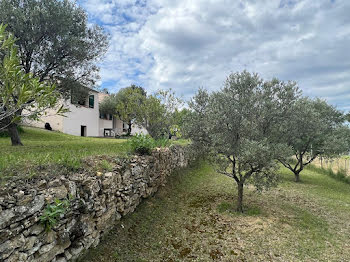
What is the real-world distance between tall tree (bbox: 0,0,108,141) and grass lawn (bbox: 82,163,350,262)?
669 cm

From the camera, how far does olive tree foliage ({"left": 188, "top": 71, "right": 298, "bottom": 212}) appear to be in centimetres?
694

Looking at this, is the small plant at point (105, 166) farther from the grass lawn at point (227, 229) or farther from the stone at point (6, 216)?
A: the stone at point (6, 216)

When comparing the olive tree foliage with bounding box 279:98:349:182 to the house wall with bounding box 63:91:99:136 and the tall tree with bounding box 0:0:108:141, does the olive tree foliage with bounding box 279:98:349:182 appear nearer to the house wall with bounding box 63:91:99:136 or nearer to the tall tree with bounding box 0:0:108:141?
the tall tree with bounding box 0:0:108:141

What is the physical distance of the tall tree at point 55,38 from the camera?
8852mm

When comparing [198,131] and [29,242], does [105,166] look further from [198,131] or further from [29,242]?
[198,131]

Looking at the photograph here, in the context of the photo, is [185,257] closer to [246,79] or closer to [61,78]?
[246,79]

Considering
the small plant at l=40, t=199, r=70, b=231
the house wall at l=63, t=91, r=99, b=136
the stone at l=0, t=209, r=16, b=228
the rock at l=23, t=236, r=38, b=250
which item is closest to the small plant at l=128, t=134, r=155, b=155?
the small plant at l=40, t=199, r=70, b=231

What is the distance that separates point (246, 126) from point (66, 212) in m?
6.03

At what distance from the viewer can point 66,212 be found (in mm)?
3918

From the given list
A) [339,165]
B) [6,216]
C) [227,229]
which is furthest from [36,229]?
[339,165]

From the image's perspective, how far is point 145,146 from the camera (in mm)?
8328

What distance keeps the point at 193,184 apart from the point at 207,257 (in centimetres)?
602

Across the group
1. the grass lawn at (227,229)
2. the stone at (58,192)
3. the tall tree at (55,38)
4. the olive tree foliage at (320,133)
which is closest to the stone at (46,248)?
the stone at (58,192)

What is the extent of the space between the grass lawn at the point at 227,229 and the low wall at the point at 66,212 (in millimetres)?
459
